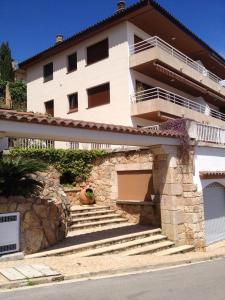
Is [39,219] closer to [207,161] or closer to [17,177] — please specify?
[17,177]

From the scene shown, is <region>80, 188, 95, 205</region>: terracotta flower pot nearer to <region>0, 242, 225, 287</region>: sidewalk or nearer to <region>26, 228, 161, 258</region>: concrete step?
<region>26, 228, 161, 258</region>: concrete step

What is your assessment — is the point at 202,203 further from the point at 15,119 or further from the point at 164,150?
the point at 15,119

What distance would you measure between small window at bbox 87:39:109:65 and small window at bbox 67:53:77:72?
1.42m

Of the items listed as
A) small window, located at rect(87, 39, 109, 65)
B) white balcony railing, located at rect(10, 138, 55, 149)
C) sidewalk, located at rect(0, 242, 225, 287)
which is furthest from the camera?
small window, located at rect(87, 39, 109, 65)

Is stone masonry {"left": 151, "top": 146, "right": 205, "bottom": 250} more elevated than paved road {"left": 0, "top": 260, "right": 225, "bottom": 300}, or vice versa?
stone masonry {"left": 151, "top": 146, "right": 205, "bottom": 250}

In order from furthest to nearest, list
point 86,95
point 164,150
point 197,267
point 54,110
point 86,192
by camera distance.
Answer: point 54,110 → point 86,95 → point 86,192 → point 164,150 → point 197,267

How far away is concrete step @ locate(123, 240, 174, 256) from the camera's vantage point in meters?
11.4

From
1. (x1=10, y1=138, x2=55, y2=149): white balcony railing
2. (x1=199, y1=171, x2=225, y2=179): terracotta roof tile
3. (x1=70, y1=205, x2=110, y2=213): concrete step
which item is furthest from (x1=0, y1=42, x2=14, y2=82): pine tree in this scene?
(x1=199, y1=171, x2=225, y2=179): terracotta roof tile

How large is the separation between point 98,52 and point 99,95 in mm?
2933

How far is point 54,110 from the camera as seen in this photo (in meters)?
27.4

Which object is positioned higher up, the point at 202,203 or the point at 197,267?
the point at 202,203

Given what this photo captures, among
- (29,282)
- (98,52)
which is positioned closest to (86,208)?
(29,282)

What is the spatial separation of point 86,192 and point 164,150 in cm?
522

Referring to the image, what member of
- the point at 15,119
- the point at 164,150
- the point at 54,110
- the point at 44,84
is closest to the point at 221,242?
the point at 164,150
